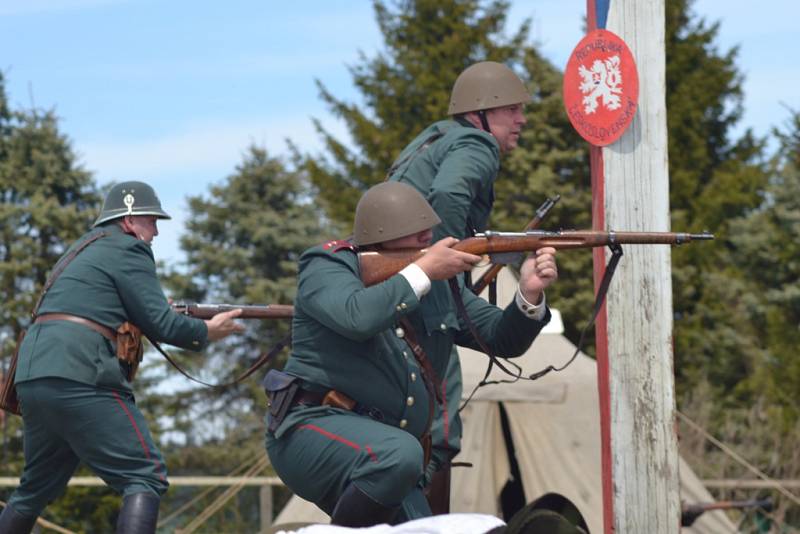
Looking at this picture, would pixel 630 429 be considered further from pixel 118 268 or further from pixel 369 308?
pixel 118 268

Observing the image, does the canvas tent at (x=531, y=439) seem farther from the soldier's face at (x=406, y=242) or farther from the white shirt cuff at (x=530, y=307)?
the soldier's face at (x=406, y=242)

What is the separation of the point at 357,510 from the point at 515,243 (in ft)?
3.71

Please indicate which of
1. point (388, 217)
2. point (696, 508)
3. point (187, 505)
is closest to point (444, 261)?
point (388, 217)

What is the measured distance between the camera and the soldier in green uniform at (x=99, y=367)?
5.56 meters

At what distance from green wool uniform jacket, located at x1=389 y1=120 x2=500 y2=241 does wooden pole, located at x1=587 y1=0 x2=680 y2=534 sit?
1.54 ft

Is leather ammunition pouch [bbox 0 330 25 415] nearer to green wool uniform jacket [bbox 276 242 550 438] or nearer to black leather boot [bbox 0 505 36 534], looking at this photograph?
black leather boot [bbox 0 505 36 534]

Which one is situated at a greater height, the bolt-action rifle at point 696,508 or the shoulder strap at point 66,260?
the shoulder strap at point 66,260

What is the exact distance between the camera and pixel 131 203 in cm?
597

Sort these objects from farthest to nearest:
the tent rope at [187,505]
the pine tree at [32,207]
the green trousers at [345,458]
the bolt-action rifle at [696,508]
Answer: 1. the pine tree at [32,207]
2. the tent rope at [187,505]
3. the bolt-action rifle at [696,508]
4. the green trousers at [345,458]

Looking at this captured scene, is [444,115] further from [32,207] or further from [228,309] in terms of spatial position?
[228,309]

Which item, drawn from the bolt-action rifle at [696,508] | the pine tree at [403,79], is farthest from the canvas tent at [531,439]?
the pine tree at [403,79]

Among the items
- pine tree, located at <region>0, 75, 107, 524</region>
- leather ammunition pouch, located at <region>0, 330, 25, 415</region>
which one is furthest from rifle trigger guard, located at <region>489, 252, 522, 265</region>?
pine tree, located at <region>0, 75, 107, 524</region>

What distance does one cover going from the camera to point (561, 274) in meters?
24.8

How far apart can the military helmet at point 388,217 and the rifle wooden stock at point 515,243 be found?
2.6 inches
